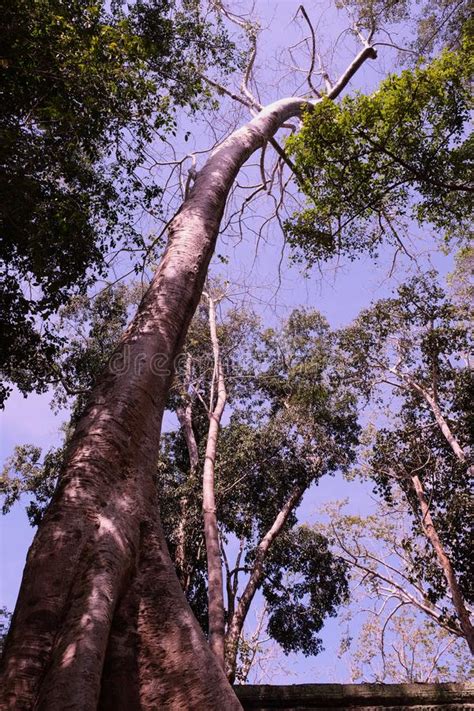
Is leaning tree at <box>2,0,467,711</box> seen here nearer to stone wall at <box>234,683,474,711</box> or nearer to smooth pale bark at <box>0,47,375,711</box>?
smooth pale bark at <box>0,47,375,711</box>

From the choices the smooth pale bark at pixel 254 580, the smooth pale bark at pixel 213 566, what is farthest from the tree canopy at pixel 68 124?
the smooth pale bark at pixel 254 580

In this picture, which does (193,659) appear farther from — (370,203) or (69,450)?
(370,203)

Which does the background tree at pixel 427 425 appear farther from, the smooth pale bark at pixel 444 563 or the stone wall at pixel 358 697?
the stone wall at pixel 358 697

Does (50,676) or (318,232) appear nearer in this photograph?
(50,676)

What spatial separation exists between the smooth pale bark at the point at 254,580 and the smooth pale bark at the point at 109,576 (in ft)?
24.2

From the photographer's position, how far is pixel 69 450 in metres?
2.65

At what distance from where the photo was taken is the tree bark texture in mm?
1830

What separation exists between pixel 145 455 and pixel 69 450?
348mm

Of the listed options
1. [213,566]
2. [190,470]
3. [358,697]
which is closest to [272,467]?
[190,470]

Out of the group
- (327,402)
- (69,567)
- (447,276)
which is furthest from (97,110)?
(447,276)

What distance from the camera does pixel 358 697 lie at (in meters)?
5.19

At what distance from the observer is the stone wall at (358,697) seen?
17.0ft

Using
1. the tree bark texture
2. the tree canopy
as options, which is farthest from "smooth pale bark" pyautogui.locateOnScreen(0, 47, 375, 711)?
the tree canopy

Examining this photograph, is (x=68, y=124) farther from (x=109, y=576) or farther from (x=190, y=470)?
(x=190, y=470)
